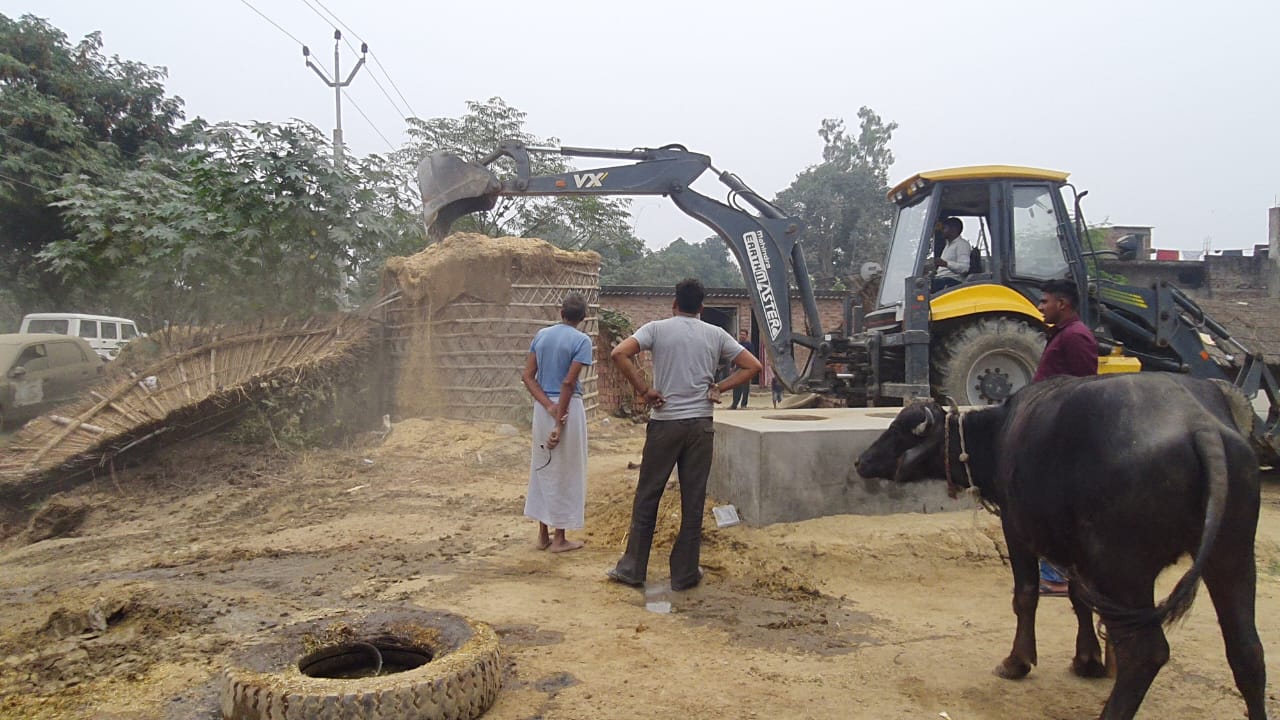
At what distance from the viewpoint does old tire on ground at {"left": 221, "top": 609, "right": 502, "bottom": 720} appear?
296cm

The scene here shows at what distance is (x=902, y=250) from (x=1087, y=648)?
5894mm

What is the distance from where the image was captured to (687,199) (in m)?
10.0

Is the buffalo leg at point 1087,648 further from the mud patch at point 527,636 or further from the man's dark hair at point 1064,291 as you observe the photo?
the mud patch at point 527,636

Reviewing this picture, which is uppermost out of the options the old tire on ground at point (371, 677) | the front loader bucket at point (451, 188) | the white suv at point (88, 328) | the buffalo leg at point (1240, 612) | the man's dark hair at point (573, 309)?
the front loader bucket at point (451, 188)

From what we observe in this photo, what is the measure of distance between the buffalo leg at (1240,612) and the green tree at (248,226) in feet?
38.8

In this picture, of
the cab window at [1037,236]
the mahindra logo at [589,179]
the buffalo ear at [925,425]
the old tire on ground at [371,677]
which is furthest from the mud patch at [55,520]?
the cab window at [1037,236]

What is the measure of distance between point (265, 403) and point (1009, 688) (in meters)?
9.37

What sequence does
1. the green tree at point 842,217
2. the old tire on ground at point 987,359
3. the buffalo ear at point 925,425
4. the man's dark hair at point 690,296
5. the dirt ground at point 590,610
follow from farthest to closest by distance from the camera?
the green tree at point 842,217
the old tire on ground at point 987,359
the man's dark hair at point 690,296
the buffalo ear at point 925,425
the dirt ground at point 590,610

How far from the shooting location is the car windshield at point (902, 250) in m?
8.66

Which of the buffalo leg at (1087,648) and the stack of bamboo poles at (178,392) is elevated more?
the stack of bamboo poles at (178,392)

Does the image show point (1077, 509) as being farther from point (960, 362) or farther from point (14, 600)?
point (14, 600)

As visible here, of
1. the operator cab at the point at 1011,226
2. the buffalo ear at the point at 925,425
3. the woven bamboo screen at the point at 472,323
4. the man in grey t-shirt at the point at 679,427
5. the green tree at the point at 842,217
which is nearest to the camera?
the buffalo ear at the point at 925,425

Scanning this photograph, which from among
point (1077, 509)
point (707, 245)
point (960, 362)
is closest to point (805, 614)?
point (1077, 509)

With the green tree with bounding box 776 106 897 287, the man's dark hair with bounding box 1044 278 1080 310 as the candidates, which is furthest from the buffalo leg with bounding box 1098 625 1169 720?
the green tree with bounding box 776 106 897 287
